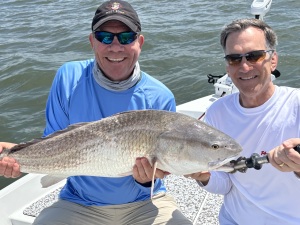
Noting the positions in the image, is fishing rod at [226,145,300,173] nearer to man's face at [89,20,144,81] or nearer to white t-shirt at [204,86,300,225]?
white t-shirt at [204,86,300,225]

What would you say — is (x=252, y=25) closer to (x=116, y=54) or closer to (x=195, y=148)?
(x=195, y=148)

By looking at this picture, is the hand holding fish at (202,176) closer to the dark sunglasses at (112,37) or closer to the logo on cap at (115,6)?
the dark sunglasses at (112,37)

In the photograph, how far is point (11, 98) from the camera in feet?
32.9

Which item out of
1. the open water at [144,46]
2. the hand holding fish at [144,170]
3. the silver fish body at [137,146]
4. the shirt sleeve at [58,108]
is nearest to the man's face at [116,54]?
the shirt sleeve at [58,108]

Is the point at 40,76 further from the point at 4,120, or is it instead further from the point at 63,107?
the point at 63,107

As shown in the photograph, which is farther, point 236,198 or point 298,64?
point 298,64

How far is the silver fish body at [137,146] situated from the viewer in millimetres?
2768

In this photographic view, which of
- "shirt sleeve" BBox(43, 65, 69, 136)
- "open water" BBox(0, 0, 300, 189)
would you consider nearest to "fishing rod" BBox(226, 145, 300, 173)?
"shirt sleeve" BBox(43, 65, 69, 136)

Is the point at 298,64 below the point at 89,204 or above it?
below

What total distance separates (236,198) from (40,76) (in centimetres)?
848

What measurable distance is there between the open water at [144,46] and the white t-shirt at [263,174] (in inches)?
180

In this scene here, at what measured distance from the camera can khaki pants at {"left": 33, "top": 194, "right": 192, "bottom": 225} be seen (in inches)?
138

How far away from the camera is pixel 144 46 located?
486 inches

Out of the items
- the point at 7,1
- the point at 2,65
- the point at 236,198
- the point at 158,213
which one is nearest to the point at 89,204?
the point at 158,213
